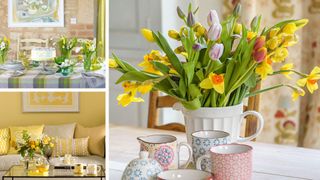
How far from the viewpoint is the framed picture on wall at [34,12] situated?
34.0 inches

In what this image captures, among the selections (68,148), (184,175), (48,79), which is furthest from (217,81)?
(48,79)

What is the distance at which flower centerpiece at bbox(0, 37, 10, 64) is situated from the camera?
35.0 inches

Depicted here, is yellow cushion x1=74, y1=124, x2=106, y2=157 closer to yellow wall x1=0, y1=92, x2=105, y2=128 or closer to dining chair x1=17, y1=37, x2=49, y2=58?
yellow wall x1=0, y1=92, x2=105, y2=128

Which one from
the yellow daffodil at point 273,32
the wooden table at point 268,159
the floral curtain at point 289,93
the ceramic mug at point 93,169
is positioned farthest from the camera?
the floral curtain at point 289,93

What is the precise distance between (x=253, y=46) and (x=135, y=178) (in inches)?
18.0

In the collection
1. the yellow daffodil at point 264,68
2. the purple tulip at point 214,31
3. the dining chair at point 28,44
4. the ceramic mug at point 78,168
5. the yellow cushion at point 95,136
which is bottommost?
the ceramic mug at point 78,168

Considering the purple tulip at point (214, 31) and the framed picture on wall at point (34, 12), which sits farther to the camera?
Answer: the purple tulip at point (214, 31)

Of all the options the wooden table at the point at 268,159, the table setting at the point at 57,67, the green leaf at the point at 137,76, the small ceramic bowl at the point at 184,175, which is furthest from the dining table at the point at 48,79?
the wooden table at the point at 268,159

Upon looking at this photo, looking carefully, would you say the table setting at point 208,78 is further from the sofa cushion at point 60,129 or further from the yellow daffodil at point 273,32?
the sofa cushion at point 60,129

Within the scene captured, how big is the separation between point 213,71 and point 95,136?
59 centimetres

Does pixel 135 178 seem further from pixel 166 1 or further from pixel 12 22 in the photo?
pixel 166 1

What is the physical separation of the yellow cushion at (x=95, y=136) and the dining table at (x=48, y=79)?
3.7 inches

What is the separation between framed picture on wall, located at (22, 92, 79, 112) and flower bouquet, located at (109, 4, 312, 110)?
0.52 m

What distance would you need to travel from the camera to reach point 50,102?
3.08ft
